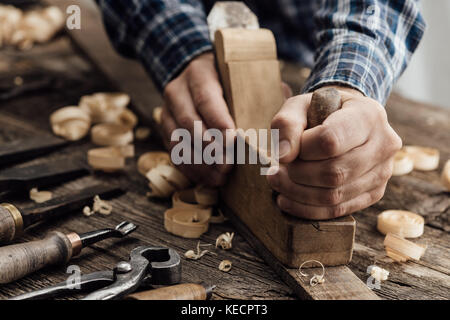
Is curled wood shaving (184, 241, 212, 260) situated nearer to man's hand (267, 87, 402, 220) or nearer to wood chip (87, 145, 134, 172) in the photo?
man's hand (267, 87, 402, 220)

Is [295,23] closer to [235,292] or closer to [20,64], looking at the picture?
[20,64]

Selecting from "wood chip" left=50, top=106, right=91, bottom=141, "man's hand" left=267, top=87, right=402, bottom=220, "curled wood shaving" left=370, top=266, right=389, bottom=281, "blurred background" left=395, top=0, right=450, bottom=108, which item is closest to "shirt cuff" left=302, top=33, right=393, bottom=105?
"man's hand" left=267, top=87, right=402, bottom=220

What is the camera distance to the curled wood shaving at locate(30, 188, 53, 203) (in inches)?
41.1

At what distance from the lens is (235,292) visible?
0.79 m

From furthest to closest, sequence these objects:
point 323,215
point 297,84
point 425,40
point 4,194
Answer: point 425,40, point 297,84, point 4,194, point 323,215

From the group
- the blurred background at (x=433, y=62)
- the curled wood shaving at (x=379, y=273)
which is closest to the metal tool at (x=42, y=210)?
the curled wood shaving at (x=379, y=273)

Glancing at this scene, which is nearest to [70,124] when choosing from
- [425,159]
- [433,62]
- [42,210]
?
[42,210]

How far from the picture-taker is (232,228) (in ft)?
3.26

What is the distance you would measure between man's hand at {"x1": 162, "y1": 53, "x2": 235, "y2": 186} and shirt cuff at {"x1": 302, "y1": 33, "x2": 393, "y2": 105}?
19cm

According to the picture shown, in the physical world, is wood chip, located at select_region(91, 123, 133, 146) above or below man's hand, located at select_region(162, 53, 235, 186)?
below

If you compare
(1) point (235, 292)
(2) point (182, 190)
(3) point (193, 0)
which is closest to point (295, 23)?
(3) point (193, 0)
